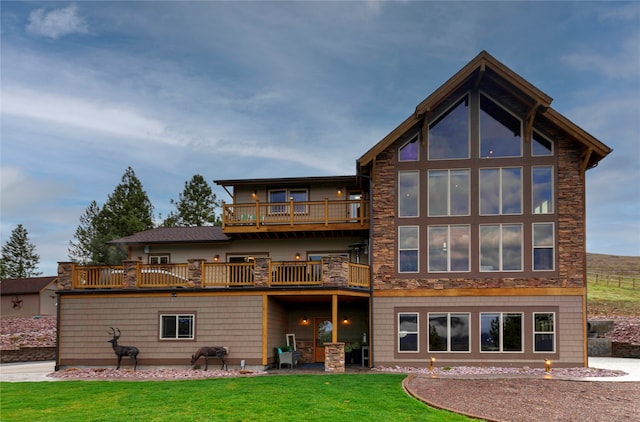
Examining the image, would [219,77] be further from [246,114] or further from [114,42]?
[114,42]

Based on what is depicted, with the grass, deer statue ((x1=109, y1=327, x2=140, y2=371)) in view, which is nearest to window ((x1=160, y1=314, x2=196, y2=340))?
deer statue ((x1=109, y1=327, x2=140, y2=371))

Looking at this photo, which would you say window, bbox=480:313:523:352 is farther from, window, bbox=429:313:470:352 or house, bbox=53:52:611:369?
window, bbox=429:313:470:352

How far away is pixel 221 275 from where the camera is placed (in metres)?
17.7

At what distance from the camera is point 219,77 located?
92.5ft

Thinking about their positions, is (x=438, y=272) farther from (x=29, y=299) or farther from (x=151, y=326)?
(x=29, y=299)

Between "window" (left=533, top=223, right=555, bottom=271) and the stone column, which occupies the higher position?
"window" (left=533, top=223, right=555, bottom=271)

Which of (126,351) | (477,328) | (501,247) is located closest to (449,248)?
(501,247)

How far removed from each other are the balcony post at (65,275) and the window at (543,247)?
1619cm

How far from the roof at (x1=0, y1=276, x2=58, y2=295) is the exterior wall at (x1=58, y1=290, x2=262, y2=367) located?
71.9 ft

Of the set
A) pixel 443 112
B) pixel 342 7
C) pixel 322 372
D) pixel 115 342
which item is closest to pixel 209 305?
pixel 115 342

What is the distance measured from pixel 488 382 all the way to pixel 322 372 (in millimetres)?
5008

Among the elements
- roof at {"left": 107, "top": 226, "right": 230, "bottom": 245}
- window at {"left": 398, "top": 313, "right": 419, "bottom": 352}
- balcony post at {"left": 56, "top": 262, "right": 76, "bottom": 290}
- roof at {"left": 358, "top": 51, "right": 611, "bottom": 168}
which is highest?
roof at {"left": 358, "top": 51, "right": 611, "bottom": 168}

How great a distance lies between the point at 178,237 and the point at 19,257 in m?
43.0

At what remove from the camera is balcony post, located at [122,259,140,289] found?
17.7 m
